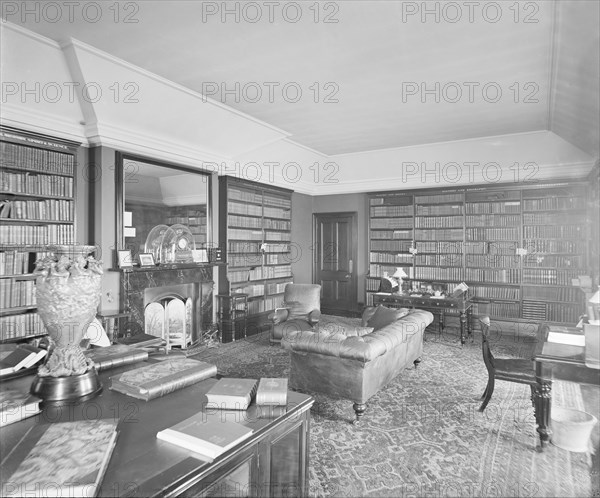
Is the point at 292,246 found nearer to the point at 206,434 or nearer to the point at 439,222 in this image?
the point at 439,222

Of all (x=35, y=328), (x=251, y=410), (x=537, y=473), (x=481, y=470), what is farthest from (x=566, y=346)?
(x=35, y=328)

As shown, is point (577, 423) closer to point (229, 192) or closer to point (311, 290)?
point (311, 290)

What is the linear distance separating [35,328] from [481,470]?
4.44m

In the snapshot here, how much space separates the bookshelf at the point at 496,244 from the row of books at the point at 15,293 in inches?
228

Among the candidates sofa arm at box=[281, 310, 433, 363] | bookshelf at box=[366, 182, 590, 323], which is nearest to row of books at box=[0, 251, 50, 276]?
sofa arm at box=[281, 310, 433, 363]

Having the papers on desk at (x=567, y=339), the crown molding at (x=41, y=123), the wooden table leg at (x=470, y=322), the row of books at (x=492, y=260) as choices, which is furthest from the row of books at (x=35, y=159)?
the row of books at (x=492, y=260)

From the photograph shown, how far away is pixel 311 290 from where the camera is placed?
6.71 m

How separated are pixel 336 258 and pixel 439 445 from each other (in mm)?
6158

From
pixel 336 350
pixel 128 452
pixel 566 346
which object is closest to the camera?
pixel 128 452

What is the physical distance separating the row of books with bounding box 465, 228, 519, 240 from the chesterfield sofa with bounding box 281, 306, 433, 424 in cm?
406

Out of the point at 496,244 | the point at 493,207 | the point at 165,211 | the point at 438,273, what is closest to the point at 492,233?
the point at 496,244

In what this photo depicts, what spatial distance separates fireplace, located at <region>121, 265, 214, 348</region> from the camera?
5191mm

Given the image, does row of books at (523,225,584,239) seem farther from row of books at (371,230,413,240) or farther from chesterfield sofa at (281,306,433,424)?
chesterfield sofa at (281,306,433,424)

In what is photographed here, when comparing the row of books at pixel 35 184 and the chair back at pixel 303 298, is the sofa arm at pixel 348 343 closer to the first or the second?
the chair back at pixel 303 298
